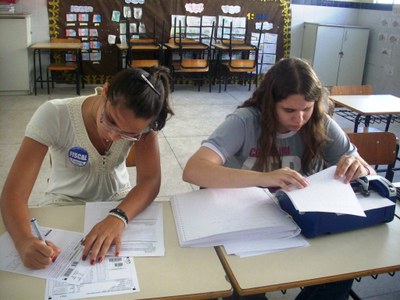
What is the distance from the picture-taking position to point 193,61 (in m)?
6.00

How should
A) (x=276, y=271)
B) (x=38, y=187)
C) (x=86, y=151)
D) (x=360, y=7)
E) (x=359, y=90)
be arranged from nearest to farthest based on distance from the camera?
(x=276, y=271), (x=86, y=151), (x=38, y=187), (x=359, y=90), (x=360, y=7)

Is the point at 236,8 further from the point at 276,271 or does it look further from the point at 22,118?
the point at 276,271

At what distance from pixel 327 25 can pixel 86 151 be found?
5902 millimetres

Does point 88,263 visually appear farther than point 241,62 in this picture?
No

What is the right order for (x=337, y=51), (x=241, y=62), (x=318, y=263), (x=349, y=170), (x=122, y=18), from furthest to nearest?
1. (x=337, y=51)
2. (x=241, y=62)
3. (x=122, y=18)
4. (x=349, y=170)
5. (x=318, y=263)

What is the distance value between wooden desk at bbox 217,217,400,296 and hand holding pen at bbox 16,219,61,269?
44 cm

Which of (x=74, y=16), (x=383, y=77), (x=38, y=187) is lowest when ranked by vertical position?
(x=38, y=187)

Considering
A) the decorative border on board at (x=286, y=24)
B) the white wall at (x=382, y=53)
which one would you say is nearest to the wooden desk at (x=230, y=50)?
the decorative border on board at (x=286, y=24)

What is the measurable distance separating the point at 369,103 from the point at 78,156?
8.76 ft

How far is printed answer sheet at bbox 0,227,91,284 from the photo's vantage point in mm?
977

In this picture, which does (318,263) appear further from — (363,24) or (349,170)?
(363,24)

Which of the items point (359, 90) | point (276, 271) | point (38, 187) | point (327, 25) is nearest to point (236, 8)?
point (327, 25)

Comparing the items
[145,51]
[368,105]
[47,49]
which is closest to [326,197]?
[368,105]

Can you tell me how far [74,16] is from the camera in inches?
235
